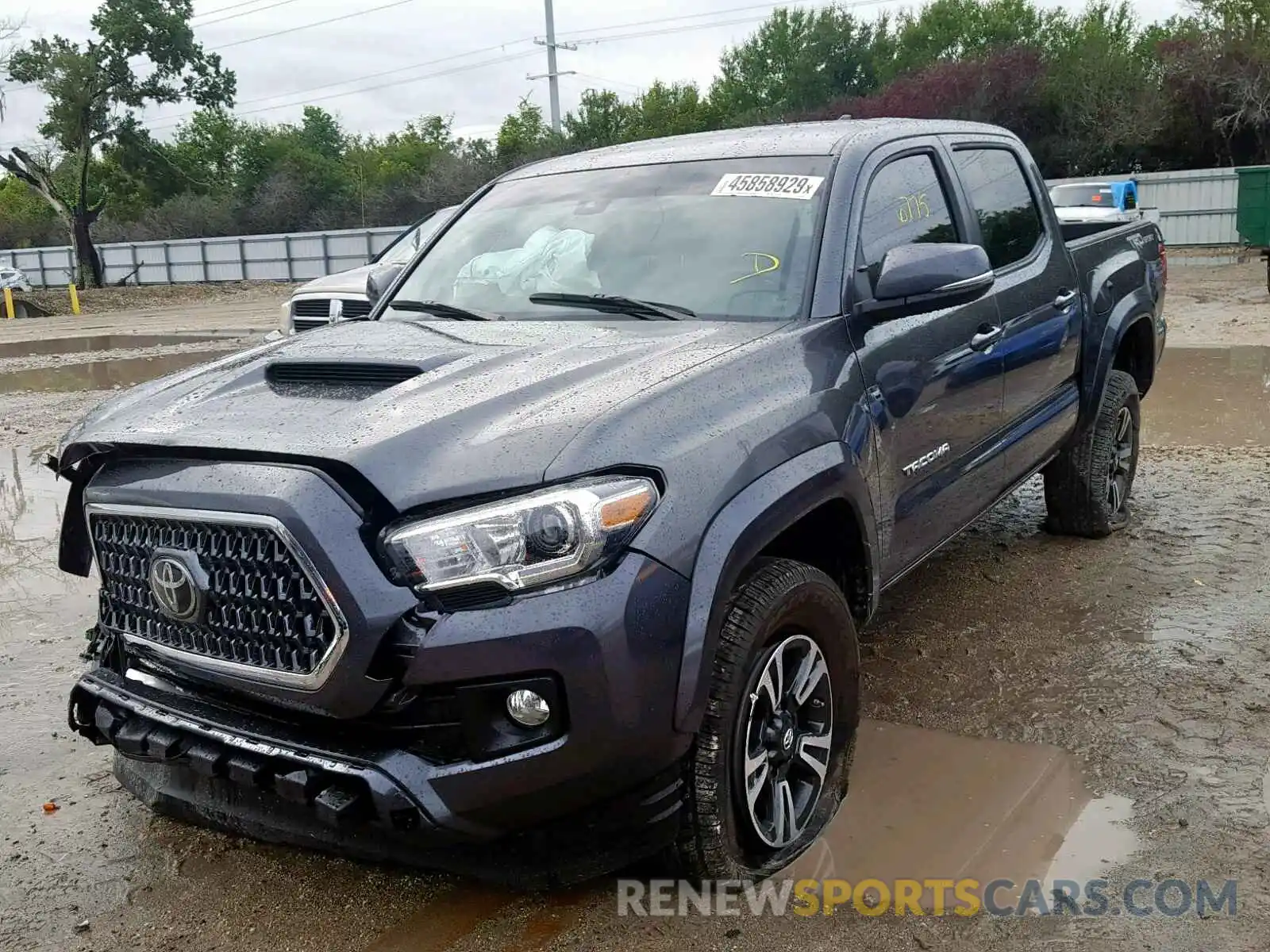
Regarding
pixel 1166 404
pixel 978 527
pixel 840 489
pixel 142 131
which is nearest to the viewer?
pixel 840 489

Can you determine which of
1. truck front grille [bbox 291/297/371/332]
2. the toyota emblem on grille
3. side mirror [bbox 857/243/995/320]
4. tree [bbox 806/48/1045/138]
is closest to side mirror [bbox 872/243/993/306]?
side mirror [bbox 857/243/995/320]

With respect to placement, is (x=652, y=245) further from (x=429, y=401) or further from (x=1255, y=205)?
(x=1255, y=205)

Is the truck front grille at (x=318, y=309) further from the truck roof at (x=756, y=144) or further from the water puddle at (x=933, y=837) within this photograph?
the water puddle at (x=933, y=837)

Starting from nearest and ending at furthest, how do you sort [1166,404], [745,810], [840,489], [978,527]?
[745,810], [840,489], [978,527], [1166,404]

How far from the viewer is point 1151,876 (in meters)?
2.88

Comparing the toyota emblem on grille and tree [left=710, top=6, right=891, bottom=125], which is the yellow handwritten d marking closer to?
the toyota emblem on grille

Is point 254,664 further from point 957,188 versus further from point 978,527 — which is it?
point 978,527

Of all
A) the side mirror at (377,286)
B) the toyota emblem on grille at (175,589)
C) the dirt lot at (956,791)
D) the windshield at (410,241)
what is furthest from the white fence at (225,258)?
the toyota emblem on grille at (175,589)

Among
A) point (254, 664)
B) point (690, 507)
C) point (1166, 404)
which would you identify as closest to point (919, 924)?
point (690, 507)

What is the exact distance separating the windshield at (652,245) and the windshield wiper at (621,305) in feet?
0.07

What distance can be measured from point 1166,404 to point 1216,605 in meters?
4.79

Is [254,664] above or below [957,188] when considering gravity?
below

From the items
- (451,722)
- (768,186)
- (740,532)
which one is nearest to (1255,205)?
(768,186)

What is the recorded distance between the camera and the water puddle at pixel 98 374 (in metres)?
13.4
